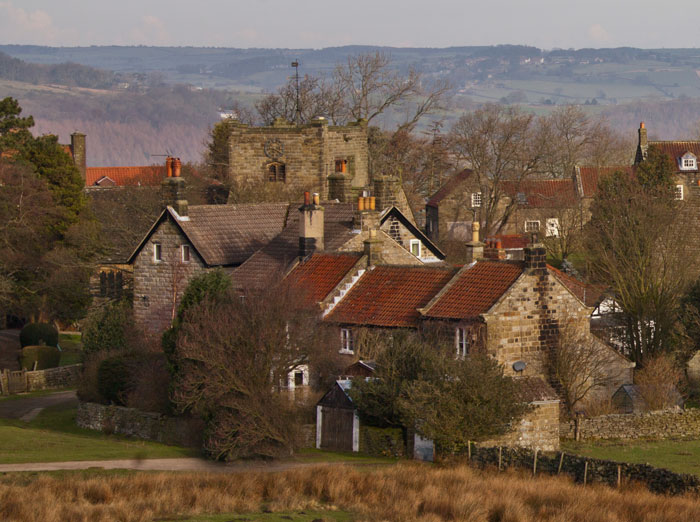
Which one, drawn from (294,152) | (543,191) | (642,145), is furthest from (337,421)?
(543,191)

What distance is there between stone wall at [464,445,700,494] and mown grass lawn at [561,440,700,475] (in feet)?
9.71

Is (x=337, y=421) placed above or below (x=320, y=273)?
below

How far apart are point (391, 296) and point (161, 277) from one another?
13120 millimetres

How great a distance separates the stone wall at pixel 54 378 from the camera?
55906 mm

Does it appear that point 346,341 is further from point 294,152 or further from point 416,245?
point 294,152

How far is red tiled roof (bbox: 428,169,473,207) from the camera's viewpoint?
110m

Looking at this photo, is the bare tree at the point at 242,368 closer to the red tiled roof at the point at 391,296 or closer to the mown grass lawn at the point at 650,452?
the red tiled roof at the point at 391,296

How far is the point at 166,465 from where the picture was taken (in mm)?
37406

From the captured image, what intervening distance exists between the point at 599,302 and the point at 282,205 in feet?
45.7

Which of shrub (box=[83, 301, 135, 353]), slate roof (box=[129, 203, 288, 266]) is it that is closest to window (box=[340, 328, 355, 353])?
slate roof (box=[129, 203, 288, 266])

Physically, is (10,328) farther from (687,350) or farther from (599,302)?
(687,350)

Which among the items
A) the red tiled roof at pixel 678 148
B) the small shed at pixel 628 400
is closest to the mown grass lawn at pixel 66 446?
the small shed at pixel 628 400

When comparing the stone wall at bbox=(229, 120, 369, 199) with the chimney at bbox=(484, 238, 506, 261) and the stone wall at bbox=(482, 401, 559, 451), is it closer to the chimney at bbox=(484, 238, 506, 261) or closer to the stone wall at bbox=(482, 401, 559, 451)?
the chimney at bbox=(484, 238, 506, 261)

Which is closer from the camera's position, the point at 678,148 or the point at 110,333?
the point at 110,333
